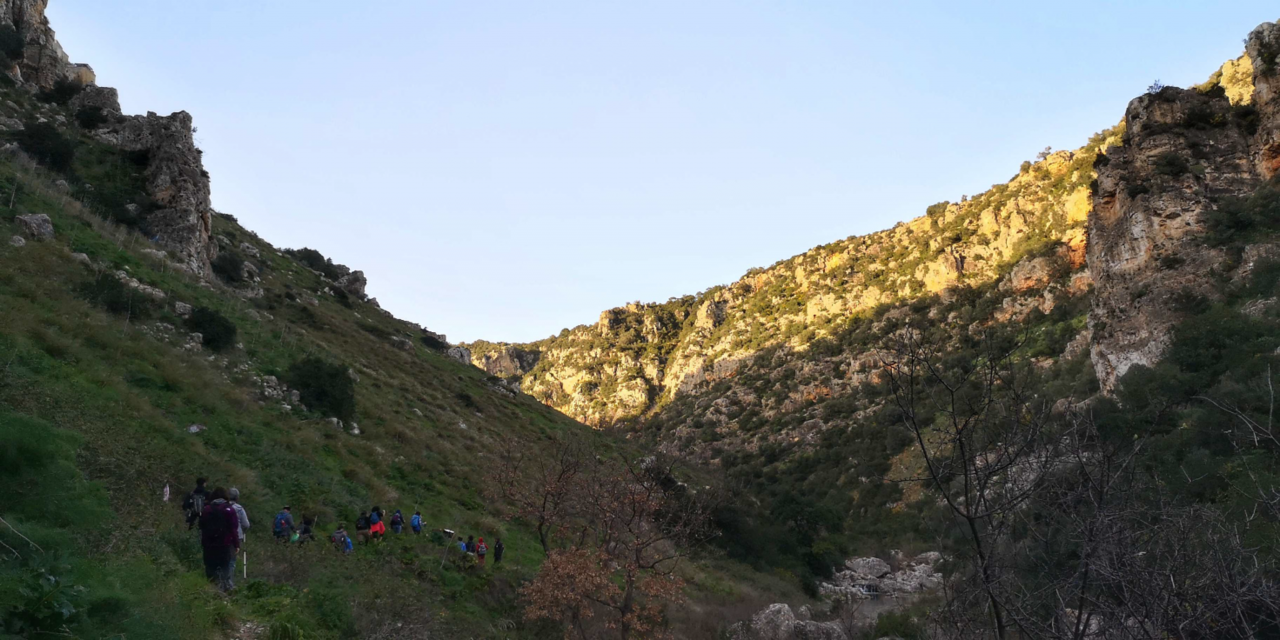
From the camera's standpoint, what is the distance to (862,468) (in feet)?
Answer: 146

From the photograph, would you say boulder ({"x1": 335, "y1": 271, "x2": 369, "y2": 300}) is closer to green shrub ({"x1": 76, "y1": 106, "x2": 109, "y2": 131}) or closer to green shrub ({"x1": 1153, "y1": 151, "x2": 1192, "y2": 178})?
green shrub ({"x1": 76, "y1": 106, "x2": 109, "y2": 131})

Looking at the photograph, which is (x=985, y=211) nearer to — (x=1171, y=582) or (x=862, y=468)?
(x=862, y=468)

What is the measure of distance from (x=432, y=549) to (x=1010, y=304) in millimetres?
49587

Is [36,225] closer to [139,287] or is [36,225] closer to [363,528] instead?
[139,287]

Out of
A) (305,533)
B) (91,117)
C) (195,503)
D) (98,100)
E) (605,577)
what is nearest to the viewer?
(195,503)

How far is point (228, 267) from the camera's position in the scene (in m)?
30.3

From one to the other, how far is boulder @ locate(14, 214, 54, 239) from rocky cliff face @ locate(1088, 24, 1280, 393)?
3706 centimetres

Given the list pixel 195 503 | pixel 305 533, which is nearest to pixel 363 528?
pixel 305 533

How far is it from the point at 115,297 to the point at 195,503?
998 cm

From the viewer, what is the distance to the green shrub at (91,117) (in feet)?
92.3

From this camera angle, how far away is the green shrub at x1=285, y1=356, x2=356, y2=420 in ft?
65.4

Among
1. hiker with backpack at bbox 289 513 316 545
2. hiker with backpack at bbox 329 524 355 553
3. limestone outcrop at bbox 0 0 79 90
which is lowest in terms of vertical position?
hiker with backpack at bbox 329 524 355 553

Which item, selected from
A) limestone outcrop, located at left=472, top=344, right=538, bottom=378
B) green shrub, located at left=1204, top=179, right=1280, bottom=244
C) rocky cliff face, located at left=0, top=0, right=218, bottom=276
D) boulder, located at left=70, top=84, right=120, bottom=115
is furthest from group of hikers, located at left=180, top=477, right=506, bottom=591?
limestone outcrop, located at left=472, top=344, right=538, bottom=378

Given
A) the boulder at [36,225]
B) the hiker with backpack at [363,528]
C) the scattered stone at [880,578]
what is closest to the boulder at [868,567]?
the scattered stone at [880,578]
